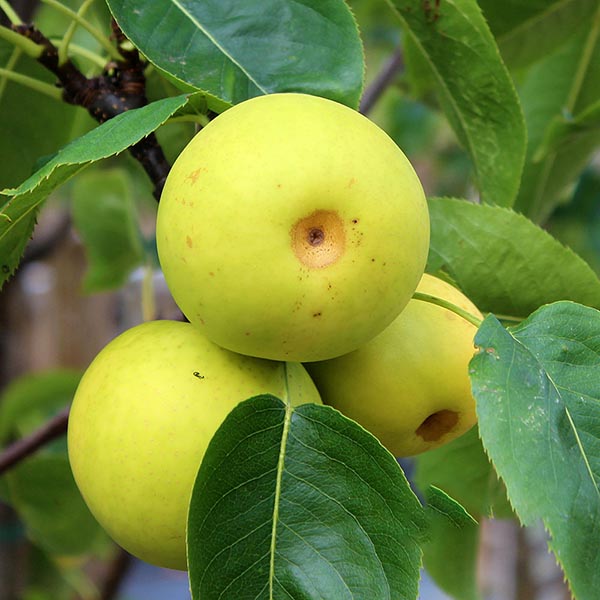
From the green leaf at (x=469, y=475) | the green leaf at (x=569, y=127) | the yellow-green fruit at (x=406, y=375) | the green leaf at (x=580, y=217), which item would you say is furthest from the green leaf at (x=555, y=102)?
the green leaf at (x=580, y=217)

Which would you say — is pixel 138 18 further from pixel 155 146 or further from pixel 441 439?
pixel 441 439

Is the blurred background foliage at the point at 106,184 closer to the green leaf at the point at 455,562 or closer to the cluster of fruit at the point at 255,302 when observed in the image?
the cluster of fruit at the point at 255,302

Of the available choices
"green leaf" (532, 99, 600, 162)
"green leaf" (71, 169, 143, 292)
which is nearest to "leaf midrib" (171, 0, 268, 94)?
"green leaf" (532, 99, 600, 162)

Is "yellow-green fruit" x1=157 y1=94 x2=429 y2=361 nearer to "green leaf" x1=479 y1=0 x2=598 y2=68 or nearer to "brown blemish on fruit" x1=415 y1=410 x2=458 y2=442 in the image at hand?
"brown blemish on fruit" x1=415 y1=410 x2=458 y2=442

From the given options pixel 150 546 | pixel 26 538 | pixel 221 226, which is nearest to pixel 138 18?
pixel 221 226

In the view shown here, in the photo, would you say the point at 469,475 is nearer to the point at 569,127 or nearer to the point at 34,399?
the point at 569,127
